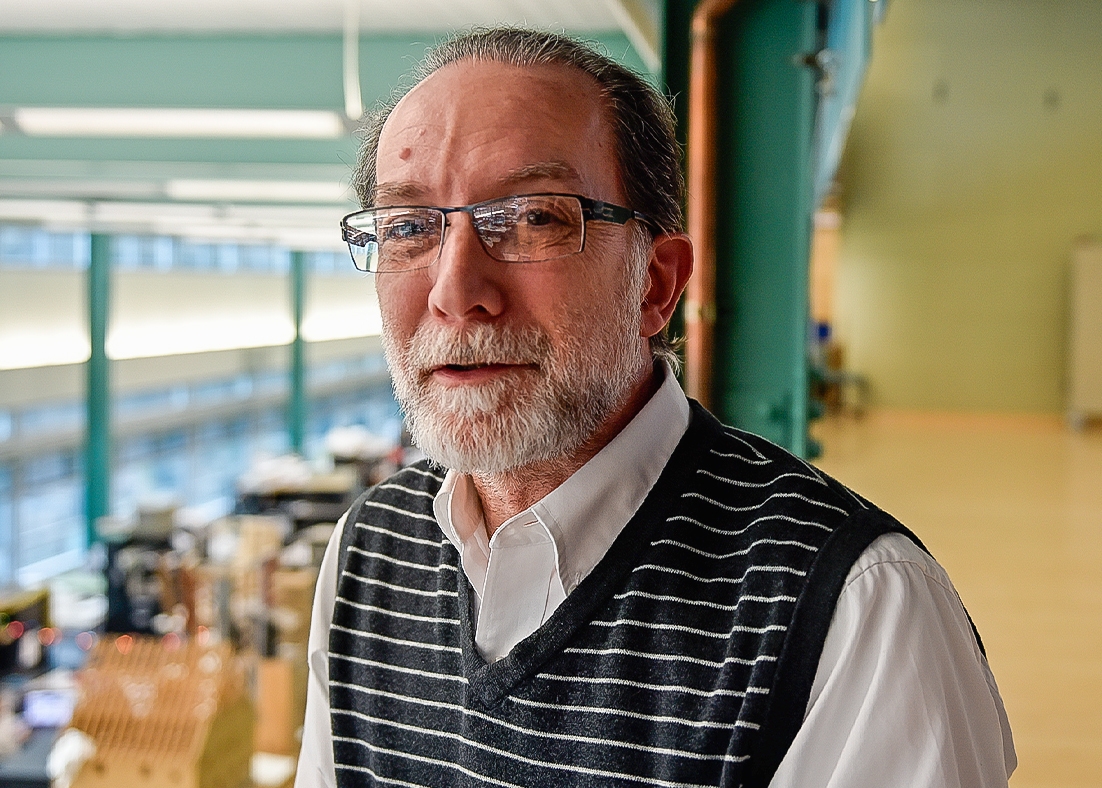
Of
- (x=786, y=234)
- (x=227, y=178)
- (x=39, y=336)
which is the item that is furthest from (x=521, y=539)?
(x=39, y=336)

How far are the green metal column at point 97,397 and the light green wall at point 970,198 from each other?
32.6ft

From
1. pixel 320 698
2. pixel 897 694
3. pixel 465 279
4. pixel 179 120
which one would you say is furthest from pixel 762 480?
pixel 179 120

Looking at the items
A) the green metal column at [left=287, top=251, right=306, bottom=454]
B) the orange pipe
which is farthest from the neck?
the green metal column at [left=287, top=251, right=306, bottom=454]

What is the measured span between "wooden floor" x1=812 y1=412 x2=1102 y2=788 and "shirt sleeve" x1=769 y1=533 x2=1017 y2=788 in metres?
2.89

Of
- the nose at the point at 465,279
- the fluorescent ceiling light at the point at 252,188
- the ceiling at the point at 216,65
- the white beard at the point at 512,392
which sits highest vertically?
the ceiling at the point at 216,65

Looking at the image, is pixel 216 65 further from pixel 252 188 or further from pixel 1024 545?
pixel 1024 545

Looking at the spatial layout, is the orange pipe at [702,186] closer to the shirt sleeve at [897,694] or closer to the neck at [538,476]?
the neck at [538,476]

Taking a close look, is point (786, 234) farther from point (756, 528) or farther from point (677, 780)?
point (677, 780)

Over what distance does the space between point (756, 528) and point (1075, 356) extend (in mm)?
13997

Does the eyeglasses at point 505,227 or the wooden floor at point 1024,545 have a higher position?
the eyeglasses at point 505,227

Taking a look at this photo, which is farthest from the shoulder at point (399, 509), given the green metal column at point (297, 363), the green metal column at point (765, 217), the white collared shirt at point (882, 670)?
the green metal column at point (297, 363)

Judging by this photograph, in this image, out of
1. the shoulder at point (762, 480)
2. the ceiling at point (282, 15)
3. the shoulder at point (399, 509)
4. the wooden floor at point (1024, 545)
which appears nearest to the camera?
the shoulder at point (762, 480)

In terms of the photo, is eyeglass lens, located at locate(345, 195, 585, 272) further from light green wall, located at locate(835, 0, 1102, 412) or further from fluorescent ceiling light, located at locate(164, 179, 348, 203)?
light green wall, located at locate(835, 0, 1102, 412)

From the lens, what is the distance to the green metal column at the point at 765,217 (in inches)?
112
